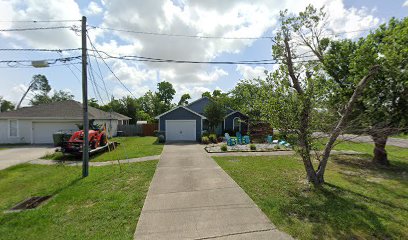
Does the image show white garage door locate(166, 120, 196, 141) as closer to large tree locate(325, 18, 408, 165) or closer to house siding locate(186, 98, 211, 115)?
house siding locate(186, 98, 211, 115)

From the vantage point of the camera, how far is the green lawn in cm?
416

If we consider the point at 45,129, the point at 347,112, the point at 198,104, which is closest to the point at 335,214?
the point at 347,112

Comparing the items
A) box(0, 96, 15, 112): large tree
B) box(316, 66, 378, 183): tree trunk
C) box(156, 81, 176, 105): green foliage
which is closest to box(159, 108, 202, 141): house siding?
box(316, 66, 378, 183): tree trunk

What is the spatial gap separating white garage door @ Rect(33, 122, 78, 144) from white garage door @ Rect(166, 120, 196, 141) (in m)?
8.66

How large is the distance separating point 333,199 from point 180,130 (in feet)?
52.7

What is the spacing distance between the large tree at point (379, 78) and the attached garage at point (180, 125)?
12846 millimetres

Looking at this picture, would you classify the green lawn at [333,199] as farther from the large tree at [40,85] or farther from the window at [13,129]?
the large tree at [40,85]

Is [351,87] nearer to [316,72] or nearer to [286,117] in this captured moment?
[316,72]

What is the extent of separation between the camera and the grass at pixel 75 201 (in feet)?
13.8

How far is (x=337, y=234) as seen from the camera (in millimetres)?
3973

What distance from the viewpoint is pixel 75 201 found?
5734 millimetres

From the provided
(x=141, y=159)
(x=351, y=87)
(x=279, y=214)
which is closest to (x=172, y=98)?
(x=141, y=159)

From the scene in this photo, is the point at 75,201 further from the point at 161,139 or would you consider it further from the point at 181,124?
the point at 181,124

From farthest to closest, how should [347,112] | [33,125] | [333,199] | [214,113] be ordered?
1. [214,113]
2. [33,125]
3. [347,112]
4. [333,199]
